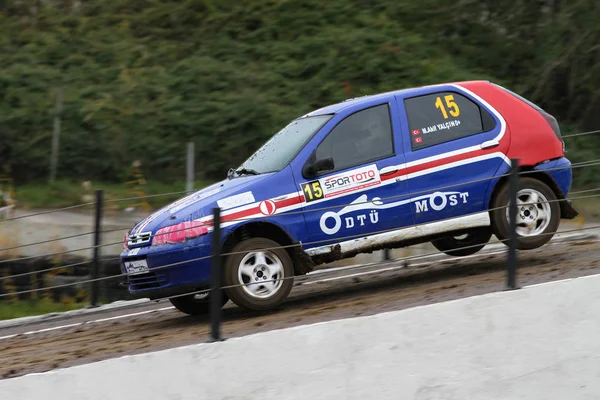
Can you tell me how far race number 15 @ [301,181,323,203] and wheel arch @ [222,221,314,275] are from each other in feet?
1.33

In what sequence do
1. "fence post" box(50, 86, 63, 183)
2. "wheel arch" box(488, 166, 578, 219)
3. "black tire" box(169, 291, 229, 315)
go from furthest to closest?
"fence post" box(50, 86, 63, 183) < "black tire" box(169, 291, 229, 315) < "wheel arch" box(488, 166, 578, 219)

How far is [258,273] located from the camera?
856 centimetres

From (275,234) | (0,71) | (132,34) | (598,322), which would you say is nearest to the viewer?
(598,322)

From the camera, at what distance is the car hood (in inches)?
337

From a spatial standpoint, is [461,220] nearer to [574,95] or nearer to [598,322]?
[598,322]

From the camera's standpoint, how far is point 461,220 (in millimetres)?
9367

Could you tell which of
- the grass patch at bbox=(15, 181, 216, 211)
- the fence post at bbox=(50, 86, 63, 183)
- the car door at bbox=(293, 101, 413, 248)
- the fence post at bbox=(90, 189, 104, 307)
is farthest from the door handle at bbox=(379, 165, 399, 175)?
the fence post at bbox=(50, 86, 63, 183)

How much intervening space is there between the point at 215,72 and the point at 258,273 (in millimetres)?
12075

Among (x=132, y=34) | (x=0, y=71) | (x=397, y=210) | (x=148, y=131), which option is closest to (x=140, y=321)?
(x=397, y=210)

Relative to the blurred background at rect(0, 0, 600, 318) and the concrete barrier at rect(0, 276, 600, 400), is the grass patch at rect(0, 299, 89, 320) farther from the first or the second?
the concrete barrier at rect(0, 276, 600, 400)

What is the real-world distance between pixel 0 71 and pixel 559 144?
14059 millimetres

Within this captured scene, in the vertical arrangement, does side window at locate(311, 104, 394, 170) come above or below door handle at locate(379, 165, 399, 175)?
above

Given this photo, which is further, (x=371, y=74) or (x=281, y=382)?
(x=371, y=74)

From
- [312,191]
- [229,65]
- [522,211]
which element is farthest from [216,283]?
[229,65]
